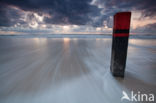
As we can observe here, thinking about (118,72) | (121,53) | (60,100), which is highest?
(121,53)

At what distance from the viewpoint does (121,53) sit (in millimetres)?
1401

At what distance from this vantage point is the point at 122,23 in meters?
1.29

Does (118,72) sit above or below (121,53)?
below

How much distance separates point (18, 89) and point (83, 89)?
111cm

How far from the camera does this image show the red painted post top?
1249 mm

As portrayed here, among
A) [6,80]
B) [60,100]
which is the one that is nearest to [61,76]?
[60,100]

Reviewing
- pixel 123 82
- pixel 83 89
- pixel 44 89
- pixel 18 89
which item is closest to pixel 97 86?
pixel 83 89

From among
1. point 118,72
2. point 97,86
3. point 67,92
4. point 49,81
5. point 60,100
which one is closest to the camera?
point 60,100

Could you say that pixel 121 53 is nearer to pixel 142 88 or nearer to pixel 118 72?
pixel 118 72

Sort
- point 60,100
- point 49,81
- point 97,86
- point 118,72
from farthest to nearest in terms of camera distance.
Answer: point 118,72, point 49,81, point 97,86, point 60,100

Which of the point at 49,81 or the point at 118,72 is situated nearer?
the point at 49,81

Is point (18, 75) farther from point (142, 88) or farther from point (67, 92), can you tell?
point (142, 88)

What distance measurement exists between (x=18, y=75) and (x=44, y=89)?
0.86 meters

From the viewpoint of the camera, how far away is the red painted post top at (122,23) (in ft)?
4.10
